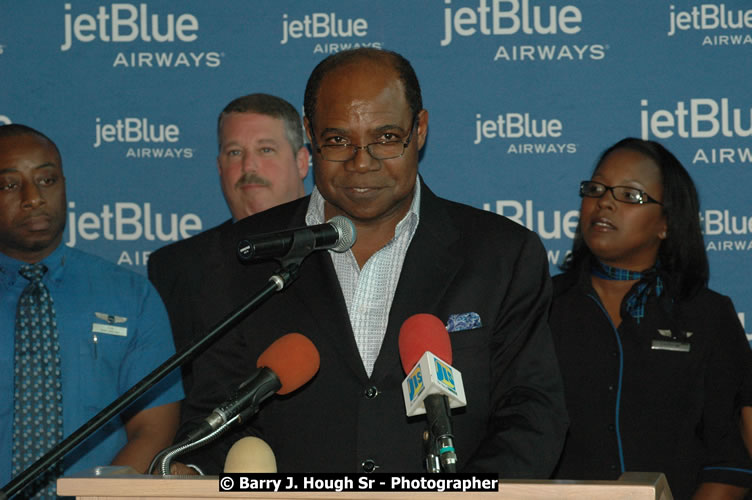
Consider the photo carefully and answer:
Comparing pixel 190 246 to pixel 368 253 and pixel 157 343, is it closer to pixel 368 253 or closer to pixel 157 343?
pixel 157 343

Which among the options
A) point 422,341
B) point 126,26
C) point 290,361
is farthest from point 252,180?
point 422,341

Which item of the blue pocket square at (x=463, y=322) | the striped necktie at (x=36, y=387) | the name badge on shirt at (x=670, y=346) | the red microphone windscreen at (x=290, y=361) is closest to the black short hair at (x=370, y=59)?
the blue pocket square at (x=463, y=322)

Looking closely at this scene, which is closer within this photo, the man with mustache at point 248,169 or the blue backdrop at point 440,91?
the man with mustache at point 248,169

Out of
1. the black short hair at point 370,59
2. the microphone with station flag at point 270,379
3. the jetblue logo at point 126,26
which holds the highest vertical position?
the jetblue logo at point 126,26

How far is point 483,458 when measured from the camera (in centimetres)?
223

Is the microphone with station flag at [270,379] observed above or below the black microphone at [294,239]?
below

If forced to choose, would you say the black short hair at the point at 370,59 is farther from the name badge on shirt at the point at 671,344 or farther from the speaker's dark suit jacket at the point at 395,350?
the name badge on shirt at the point at 671,344

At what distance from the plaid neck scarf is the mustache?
5.28 feet

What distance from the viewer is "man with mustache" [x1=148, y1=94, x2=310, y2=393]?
4.38 metres

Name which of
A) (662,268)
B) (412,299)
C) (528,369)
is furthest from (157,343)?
(662,268)

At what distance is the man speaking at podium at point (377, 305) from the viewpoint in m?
2.55

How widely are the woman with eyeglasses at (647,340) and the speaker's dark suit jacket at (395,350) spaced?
1332mm

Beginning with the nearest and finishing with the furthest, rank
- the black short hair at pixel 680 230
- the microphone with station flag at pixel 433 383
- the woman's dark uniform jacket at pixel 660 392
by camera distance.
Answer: the microphone with station flag at pixel 433 383
the woman's dark uniform jacket at pixel 660 392
the black short hair at pixel 680 230

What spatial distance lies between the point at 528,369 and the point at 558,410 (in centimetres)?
14
